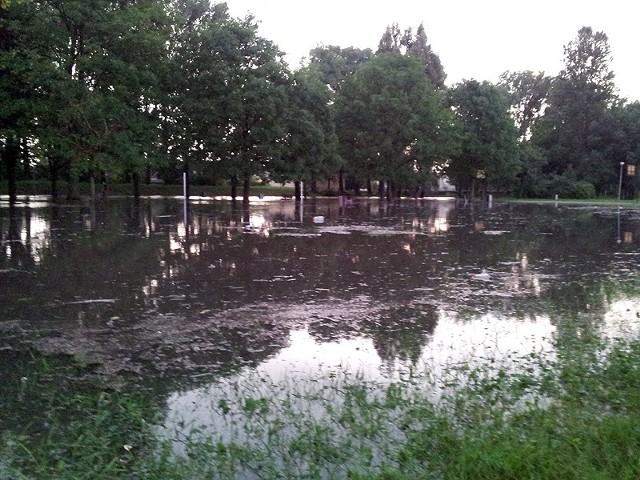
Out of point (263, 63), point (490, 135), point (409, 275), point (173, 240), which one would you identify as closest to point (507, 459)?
point (409, 275)

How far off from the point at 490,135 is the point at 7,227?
50930 mm

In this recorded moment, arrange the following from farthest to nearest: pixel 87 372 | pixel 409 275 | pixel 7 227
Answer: pixel 7 227 < pixel 409 275 < pixel 87 372

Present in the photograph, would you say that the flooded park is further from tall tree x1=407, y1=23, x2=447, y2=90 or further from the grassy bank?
tall tree x1=407, y1=23, x2=447, y2=90

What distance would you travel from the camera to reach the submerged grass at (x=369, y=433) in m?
3.85

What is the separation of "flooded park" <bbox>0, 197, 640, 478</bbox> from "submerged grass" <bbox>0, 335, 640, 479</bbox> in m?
0.26

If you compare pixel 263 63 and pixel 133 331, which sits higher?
pixel 263 63

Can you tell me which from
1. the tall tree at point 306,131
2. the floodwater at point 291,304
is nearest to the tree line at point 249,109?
the tall tree at point 306,131

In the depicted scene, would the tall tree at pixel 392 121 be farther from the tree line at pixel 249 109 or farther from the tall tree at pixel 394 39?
the tall tree at pixel 394 39

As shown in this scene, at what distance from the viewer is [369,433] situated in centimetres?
446

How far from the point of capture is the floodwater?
617cm

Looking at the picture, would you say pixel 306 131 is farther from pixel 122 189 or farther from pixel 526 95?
pixel 526 95

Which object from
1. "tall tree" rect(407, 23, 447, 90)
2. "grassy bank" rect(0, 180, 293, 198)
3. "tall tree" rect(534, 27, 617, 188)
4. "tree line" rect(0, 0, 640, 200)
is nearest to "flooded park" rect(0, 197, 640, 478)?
"tree line" rect(0, 0, 640, 200)

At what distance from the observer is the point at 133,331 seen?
284 inches

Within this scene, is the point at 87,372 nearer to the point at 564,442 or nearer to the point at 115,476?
the point at 115,476
